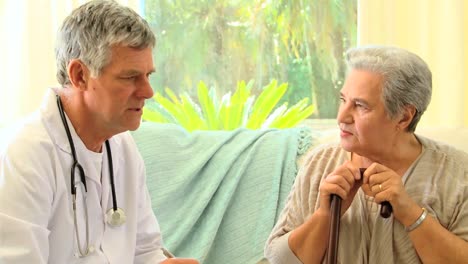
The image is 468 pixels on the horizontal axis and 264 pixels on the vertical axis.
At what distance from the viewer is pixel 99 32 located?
1.77 m

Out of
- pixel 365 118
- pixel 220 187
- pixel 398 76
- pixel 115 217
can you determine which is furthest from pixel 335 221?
pixel 220 187

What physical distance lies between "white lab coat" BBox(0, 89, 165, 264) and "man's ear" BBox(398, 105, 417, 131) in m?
A: 0.73

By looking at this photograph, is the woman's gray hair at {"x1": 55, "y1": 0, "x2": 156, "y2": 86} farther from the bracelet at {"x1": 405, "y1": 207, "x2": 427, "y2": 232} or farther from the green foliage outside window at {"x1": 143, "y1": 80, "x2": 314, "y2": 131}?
the green foliage outside window at {"x1": 143, "y1": 80, "x2": 314, "y2": 131}

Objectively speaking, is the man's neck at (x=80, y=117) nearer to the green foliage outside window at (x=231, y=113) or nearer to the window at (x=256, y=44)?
Answer: the green foliage outside window at (x=231, y=113)

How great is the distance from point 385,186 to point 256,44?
6.53 feet

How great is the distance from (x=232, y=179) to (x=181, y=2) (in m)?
1.49

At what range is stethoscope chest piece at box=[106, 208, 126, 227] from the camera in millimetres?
1946

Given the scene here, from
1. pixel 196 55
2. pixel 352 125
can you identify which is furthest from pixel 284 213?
pixel 196 55

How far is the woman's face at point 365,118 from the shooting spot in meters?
2.00

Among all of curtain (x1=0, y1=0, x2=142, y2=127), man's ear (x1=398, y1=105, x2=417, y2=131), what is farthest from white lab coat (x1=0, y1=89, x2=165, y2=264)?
curtain (x1=0, y1=0, x2=142, y2=127)

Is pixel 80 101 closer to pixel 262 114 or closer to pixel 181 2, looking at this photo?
pixel 262 114

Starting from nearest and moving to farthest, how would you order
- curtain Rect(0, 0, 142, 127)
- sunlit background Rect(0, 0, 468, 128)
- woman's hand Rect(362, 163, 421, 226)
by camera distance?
1. woman's hand Rect(362, 163, 421, 226)
2. curtain Rect(0, 0, 142, 127)
3. sunlit background Rect(0, 0, 468, 128)

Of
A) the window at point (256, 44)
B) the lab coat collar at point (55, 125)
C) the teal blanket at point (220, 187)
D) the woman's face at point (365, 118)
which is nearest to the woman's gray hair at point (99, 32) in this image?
the lab coat collar at point (55, 125)

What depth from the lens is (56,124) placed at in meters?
1.84
